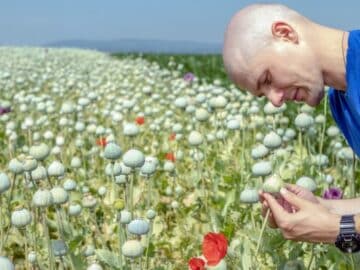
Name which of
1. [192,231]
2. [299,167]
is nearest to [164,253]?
[192,231]

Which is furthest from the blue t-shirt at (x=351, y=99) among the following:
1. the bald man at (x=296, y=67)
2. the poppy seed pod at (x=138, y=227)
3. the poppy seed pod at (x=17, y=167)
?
the poppy seed pod at (x=17, y=167)

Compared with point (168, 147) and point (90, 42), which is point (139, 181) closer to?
point (168, 147)

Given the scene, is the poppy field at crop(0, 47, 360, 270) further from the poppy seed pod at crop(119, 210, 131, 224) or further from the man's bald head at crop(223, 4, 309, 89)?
the man's bald head at crop(223, 4, 309, 89)

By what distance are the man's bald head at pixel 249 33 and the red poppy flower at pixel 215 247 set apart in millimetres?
365

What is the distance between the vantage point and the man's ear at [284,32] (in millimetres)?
2035

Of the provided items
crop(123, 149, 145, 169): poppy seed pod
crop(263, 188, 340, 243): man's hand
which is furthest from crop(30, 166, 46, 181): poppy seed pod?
crop(263, 188, 340, 243): man's hand

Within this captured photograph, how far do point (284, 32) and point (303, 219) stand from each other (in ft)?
1.40

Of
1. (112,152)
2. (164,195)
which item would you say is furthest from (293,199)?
(164,195)

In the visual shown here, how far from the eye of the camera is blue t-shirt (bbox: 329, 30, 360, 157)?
6.75ft

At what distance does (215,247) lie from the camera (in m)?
2.05

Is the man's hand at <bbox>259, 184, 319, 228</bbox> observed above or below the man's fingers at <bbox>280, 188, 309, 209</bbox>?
below

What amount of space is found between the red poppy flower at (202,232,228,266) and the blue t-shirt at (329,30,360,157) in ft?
1.42

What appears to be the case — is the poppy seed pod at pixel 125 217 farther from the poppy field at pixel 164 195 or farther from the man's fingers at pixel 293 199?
the man's fingers at pixel 293 199

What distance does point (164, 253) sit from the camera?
129 inches
